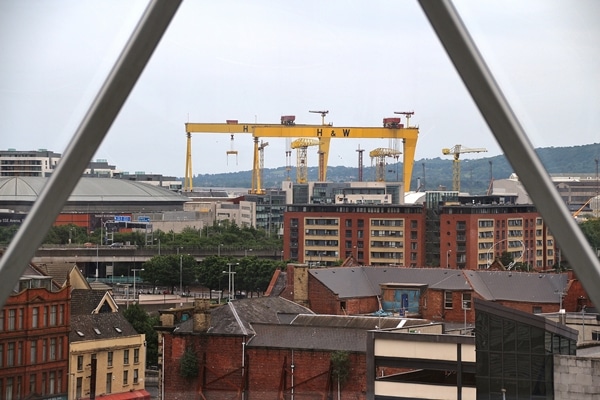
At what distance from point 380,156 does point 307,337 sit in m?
11.0

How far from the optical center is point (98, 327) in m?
8.25

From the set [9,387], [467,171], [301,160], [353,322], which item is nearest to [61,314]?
[9,387]

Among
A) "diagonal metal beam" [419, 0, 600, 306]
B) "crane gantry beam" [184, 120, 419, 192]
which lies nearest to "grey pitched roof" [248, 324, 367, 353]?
"crane gantry beam" [184, 120, 419, 192]

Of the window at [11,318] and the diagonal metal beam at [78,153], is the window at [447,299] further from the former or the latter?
the diagonal metal beam at [78,153]

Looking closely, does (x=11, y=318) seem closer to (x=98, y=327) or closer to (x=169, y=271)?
(x=98, y=327)

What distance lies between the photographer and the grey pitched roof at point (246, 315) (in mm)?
9406

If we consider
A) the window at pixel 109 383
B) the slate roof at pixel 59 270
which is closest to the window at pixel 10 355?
the window at pixel 109 383

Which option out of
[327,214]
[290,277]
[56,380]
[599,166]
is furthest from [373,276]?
[599,166]

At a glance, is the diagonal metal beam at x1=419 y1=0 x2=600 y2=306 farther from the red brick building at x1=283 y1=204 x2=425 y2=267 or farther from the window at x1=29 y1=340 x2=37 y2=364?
the red brick building at x1=283 y1=204 x2=425 y2=267

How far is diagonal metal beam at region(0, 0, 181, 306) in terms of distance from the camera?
5.29ft

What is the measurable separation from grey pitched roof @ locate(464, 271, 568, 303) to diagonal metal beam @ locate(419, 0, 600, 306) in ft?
34.6

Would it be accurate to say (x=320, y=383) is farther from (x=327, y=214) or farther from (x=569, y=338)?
(x=327, y=214)

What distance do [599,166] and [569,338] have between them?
14.0 feet

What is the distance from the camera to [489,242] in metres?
18.2
